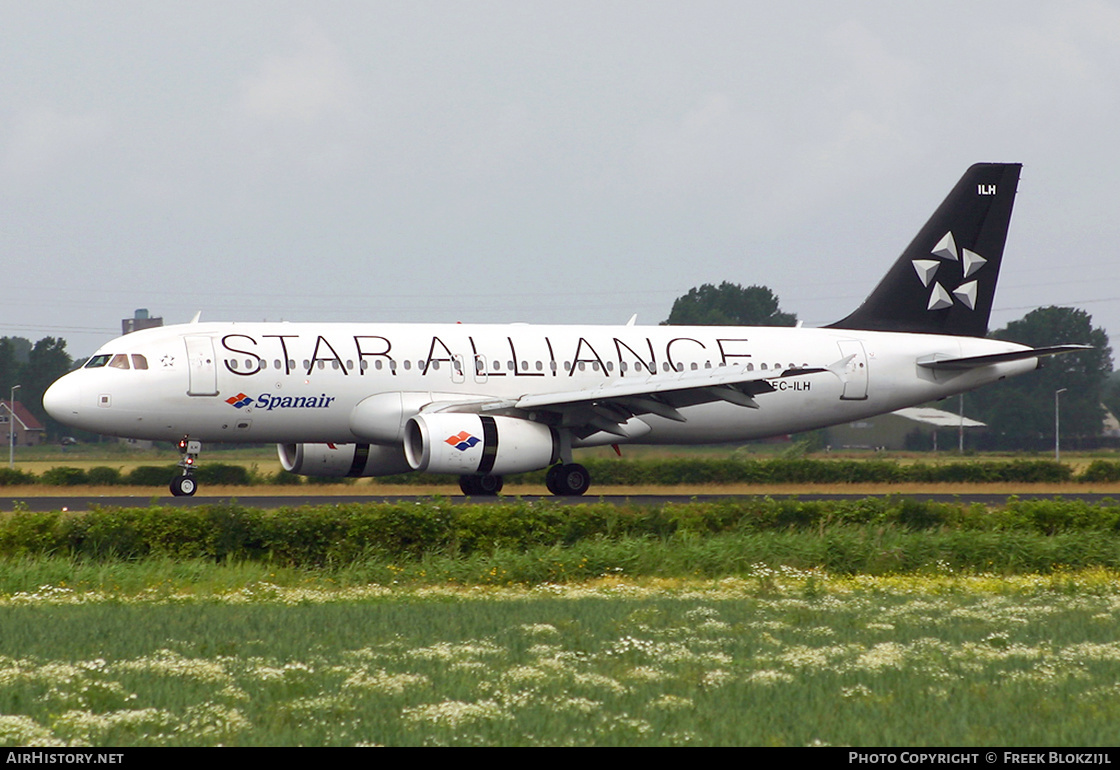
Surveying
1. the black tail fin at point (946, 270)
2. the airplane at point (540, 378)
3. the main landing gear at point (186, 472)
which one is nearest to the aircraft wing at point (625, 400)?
the airplane at point (540, 378)

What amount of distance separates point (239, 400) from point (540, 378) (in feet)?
22.8

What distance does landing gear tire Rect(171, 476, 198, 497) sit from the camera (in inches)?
1051

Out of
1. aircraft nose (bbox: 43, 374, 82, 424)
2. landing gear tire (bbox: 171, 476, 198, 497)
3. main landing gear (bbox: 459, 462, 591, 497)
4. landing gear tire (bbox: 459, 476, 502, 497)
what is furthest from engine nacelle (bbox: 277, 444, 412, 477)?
aircraft nose (bbox: 43, 374, 82, 424)

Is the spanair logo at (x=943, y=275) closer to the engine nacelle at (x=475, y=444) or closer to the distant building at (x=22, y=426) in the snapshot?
the engine nacelle at (x=475, y=444)

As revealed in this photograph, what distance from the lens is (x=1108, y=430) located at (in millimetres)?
84938

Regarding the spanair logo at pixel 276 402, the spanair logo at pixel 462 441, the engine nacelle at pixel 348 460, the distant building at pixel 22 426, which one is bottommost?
the distant building at pixel 22 426

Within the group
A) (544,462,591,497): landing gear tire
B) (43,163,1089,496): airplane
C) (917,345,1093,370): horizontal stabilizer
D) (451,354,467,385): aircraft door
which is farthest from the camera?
(917,345,1093,370): horizontal stabilizer

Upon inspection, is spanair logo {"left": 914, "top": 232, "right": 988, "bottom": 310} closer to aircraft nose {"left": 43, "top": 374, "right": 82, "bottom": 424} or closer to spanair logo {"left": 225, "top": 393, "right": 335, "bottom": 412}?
spanair logo {"left": 225, "top": 393, "right": 335, "bottom": 412}

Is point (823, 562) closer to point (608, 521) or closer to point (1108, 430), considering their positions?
point (608, 521)

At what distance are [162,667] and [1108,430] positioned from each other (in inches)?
3389

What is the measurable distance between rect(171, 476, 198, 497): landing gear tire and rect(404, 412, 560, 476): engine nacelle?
462cm

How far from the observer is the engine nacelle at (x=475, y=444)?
2597cm

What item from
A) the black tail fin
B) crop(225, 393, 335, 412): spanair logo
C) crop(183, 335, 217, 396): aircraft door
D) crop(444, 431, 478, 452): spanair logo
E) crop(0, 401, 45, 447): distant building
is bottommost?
crop(0, 401, 45, 447): distant building

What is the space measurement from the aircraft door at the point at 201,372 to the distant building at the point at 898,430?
A: 52060 mm
